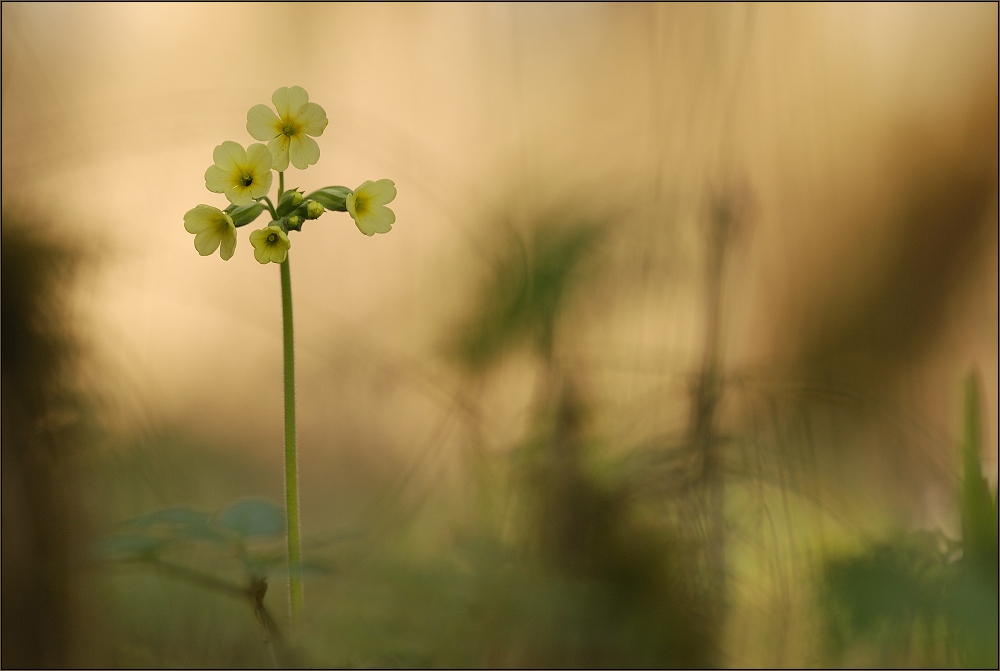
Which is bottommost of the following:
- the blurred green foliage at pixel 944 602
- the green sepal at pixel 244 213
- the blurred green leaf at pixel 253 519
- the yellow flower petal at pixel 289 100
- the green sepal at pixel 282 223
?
the blurred green foliage at pixel 944 602

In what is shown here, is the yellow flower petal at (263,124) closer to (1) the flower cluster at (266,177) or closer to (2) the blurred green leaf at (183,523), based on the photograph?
(1) the flower cluster at (266,177)

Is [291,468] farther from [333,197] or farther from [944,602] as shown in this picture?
[944,602]

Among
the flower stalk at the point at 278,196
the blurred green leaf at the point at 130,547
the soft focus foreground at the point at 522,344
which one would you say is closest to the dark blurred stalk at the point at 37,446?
the soft focus foreground at the point at 522,344

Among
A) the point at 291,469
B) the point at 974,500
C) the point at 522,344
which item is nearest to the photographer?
the point at 291,469

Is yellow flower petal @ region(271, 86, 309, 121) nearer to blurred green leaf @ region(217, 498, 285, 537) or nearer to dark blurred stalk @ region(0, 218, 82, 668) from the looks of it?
blurred green leaf @ region(217, 498, 285, 537)

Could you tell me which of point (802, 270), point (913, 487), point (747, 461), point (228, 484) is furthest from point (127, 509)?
point (802, 270)

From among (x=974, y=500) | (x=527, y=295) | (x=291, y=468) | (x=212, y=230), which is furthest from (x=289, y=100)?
(x=974, y=500)

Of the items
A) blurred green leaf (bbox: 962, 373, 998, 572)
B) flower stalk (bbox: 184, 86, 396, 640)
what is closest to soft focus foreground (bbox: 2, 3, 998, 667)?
blurred green leaf (bbox: 962, 373, 998, 572)
